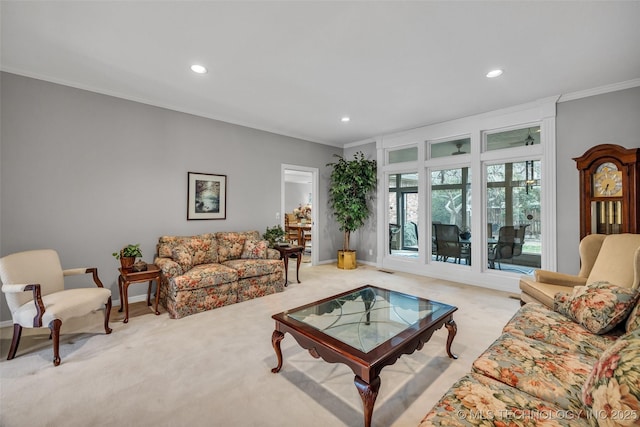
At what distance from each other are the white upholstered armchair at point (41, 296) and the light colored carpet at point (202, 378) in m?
0.28

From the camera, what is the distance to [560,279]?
2705mm

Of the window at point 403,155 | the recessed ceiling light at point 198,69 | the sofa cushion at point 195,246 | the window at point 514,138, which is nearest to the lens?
the recessed ceiling light at point 198,69

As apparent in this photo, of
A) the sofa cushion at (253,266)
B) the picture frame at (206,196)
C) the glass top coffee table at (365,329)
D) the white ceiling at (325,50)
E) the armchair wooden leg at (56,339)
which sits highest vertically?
the white ceiling at (325,50)

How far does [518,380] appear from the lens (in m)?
1.34

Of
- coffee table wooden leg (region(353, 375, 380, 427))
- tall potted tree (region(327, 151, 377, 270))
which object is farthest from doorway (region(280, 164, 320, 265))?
coffee table wooden leg (region(353, 375, 380, 427))

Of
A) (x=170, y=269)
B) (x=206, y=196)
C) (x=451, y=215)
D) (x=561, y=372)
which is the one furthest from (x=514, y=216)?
(x=170, y=269)

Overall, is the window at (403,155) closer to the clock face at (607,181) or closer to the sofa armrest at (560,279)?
the clock face at (607,181)

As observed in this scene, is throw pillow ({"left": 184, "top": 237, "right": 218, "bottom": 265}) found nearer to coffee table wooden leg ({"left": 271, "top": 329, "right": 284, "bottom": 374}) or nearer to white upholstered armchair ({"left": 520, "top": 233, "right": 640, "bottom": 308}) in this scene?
coffee table wooden leg ({"left": 271, "top": 329, "right": 284, "bottom": 374})

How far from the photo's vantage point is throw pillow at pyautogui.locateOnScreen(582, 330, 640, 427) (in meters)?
0.84

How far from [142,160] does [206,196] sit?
985 mm

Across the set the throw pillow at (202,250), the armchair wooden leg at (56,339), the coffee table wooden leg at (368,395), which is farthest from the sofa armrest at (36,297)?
the coffee table wooden leg at (368,395)

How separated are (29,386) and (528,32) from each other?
476 cm

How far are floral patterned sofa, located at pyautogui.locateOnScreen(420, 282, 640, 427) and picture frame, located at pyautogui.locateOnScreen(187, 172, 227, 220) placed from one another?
A: 402 centimetres

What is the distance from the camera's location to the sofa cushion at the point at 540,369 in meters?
1.25
